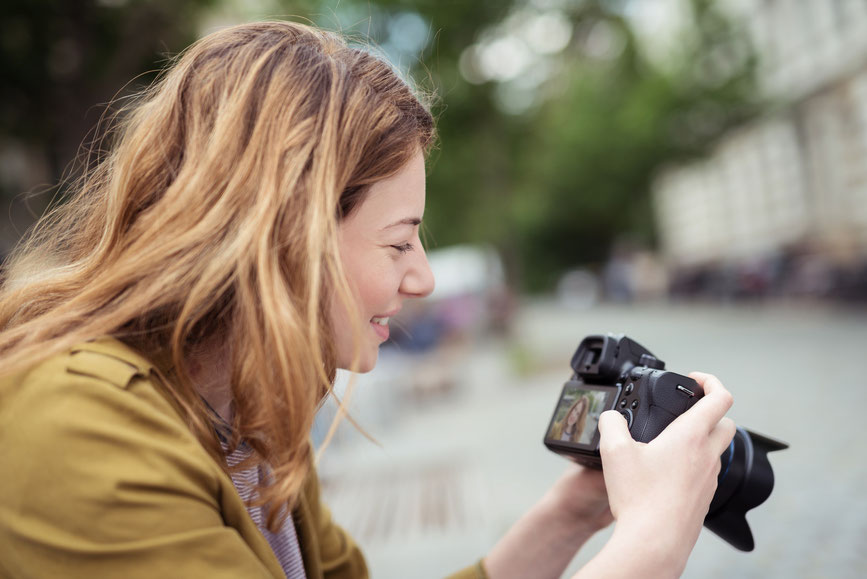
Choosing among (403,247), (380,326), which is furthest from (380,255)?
(380,326)

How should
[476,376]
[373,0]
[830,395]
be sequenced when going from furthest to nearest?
[476,376], [373,0], [830,395]

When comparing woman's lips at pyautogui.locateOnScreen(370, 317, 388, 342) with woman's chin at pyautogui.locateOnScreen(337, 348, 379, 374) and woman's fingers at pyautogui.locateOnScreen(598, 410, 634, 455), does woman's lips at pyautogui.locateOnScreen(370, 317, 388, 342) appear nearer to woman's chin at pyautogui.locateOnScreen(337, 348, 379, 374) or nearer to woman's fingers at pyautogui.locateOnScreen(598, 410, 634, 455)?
woman's chin at pyautogui.locateOnScreen(337, 348, 379, 374)

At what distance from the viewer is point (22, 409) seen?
0.97m

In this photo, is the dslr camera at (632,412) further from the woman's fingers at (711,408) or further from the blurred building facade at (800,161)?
the blurred building facade at (800,161)

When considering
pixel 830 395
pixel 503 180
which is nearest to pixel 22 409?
pixel 830 395

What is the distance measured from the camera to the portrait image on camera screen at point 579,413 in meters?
1.35

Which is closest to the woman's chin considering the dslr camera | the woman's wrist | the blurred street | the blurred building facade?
the blurred street

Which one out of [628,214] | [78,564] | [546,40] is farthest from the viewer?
[628,214]

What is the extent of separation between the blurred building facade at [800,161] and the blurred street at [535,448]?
441 centimetres

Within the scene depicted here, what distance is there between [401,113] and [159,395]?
24.4 inches

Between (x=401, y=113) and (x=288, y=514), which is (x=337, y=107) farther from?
(x=288, y=514)

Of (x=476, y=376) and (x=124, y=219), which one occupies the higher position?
(x=124, y=219)

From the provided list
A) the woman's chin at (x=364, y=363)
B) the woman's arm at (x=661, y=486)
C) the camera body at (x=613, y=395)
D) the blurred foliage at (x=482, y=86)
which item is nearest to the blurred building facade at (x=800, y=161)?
the blurred foliage at (x=482, y=86)

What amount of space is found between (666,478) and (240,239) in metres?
0.69
